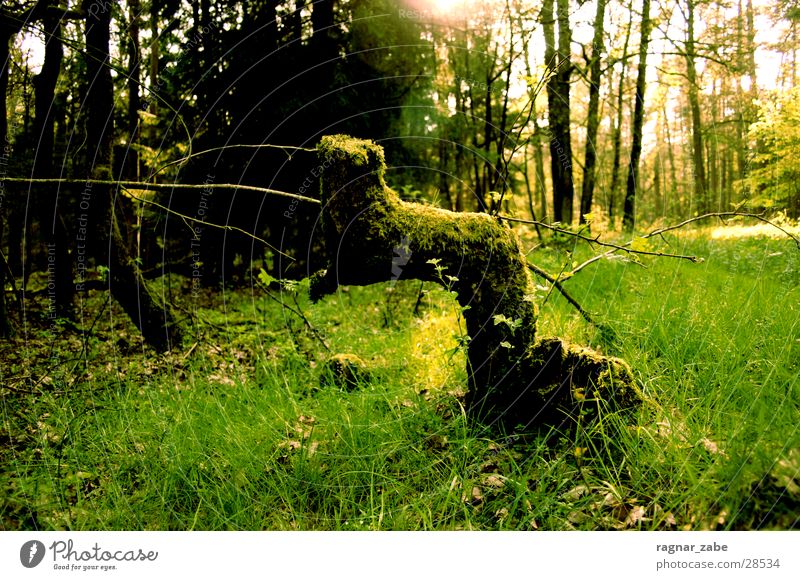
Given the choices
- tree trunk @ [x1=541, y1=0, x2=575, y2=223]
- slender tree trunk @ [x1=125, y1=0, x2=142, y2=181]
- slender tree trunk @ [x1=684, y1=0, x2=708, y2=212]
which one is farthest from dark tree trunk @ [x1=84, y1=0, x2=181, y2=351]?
slender tree trunk @ [x1=684, y1=0, x2=708, y2=212]

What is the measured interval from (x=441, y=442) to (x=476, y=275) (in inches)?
38.7

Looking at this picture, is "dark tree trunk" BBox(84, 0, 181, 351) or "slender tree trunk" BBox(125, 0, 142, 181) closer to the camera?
"dark tree trunk" BBox(84, 0, 181, 351)

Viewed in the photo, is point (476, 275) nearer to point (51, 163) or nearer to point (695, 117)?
point (695, 117)

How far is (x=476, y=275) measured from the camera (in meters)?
2.76

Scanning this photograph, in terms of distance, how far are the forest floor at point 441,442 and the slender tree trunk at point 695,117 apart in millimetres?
616

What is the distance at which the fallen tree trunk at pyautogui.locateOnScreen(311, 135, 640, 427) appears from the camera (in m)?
2.49

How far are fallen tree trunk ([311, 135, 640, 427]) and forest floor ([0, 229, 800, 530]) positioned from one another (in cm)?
18

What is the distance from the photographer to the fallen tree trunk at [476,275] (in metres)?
2.49

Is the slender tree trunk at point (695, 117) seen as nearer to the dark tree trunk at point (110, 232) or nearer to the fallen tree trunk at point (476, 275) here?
the fallen tree trunk at point (476, 275)

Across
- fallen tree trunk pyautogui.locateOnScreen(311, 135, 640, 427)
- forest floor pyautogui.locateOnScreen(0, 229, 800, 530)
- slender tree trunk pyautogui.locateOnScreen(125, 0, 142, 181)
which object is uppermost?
slender tree trunk pyautogui.locateOnScreen(125, 0, 142, 181)

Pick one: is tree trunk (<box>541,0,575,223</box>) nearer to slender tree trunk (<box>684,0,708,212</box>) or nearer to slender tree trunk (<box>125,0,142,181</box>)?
slender tree trunk (<box>684,0,708,212</box>)

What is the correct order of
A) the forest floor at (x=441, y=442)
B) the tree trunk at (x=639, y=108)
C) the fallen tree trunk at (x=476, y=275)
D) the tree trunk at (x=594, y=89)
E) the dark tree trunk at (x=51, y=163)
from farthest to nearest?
the tree trunk at (x=639, y=108) → the tree trunk at (x=594, y=89) → the dark tree trunk at (x=51, y=163) → the fallen tree trunk at (x=476, y=275) → the forest floor at (x=441, y=442)

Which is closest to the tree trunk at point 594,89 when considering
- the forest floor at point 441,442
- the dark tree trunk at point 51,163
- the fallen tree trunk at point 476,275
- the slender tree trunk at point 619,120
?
the slender tree trunk at point 619,120

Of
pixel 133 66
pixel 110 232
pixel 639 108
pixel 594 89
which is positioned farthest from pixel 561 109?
pixel 110 232
